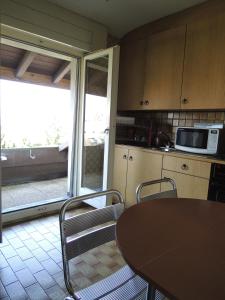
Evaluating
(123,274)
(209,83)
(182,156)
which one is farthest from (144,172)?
(123,274)

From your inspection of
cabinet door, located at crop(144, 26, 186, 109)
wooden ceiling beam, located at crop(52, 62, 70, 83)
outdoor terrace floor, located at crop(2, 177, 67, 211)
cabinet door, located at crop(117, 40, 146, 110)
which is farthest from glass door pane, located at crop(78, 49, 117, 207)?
wooden ceiling beam, located at crop(52, 62, 70, 83)

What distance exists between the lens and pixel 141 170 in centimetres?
266

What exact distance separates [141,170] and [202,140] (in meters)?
0.78

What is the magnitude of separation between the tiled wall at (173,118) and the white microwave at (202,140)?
24cm

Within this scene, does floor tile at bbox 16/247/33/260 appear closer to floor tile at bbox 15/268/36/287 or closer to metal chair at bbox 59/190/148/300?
floor tile at bbox 15/268/36/287

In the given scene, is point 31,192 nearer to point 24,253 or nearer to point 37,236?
point 37,236

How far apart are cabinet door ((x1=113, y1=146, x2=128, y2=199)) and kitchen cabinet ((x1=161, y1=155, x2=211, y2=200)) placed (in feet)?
1.94

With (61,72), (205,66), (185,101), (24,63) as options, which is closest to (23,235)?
(185,101)

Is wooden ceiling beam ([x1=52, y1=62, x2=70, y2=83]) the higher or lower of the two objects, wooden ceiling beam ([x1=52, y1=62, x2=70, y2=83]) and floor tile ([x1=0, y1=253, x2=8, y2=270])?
the higher

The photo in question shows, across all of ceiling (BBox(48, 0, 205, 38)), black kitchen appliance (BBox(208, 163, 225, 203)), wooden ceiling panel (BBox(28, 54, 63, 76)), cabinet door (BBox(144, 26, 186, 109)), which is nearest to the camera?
black kitchen appliance (BBox(208, 163, 225, 203))

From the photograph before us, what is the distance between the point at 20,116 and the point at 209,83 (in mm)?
3970

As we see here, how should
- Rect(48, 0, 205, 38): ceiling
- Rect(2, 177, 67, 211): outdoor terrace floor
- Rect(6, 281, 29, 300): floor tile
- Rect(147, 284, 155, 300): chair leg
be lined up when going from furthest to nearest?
Rect(2, 177, 67, 211): outdoor terrace floor
Rect(48, 0, 205, 38): ceiling
Rect(6, 281, 29, 300): floor tile
Rect(147, 284, 155, 300): chair leg

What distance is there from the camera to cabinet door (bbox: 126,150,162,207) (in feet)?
8.25

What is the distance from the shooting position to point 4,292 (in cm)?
149
